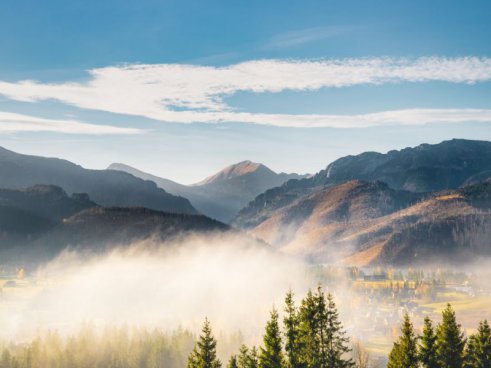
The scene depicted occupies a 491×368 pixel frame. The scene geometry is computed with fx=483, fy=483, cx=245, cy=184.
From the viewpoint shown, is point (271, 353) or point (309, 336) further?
point (271, 353)

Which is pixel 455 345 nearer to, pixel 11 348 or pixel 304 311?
pixel 304 311

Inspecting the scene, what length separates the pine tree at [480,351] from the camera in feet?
190

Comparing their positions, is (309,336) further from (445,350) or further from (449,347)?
(449,347)

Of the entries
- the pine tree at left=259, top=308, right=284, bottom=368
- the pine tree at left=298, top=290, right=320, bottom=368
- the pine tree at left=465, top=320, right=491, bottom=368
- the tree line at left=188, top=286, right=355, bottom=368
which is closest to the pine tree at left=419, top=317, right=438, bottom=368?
the pine tree at left=465, top=320, right=491, bottom=368

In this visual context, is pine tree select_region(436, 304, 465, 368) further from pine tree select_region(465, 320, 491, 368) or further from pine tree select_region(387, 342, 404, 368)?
pine tree select_region(387, 342, 404, 368)

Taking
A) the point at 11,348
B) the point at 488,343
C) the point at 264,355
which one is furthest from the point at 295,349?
the point at 11,348

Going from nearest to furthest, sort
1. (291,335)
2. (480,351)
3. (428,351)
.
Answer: (291,335)
(428,351)
(480,351)

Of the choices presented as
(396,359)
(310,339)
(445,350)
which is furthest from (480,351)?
(310,339)

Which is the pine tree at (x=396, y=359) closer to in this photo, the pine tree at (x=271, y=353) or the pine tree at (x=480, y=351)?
the pine tree at (x=480, y=351)

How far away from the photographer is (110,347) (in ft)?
602

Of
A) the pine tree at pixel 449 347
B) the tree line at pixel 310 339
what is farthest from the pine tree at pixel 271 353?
the pine tree at pixel 449 347

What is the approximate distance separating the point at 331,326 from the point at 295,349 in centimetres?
484

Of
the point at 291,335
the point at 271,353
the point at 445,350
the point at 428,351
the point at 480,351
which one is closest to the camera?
the point at 271,353

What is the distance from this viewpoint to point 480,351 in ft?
193
